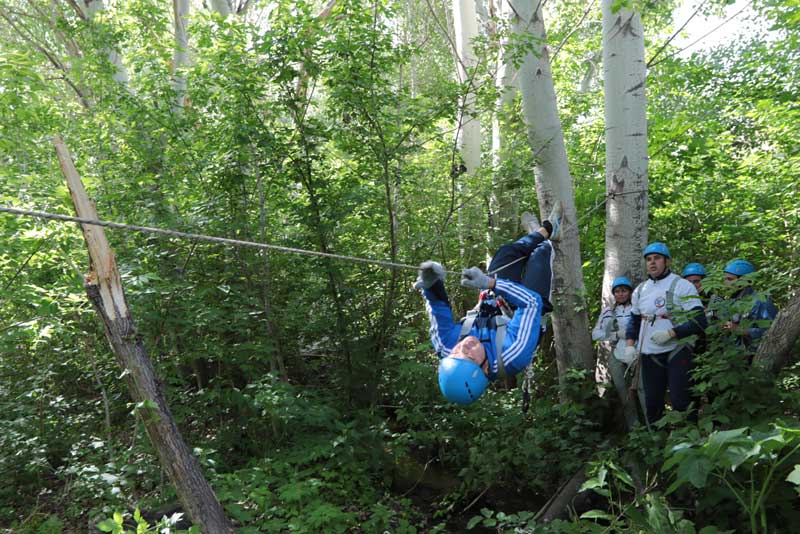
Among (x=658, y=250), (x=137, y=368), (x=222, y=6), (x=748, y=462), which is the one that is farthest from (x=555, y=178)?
(x=222, y=6)

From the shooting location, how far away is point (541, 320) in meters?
3.65

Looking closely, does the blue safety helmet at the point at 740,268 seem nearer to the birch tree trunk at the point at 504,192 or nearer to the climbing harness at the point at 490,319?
the climbing harness at the point at 490,319

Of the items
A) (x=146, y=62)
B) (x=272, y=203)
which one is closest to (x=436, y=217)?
(x=272, y=203)

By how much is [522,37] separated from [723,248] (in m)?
3.09

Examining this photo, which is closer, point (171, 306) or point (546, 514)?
point (546, 514)

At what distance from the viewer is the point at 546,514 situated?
4062mm

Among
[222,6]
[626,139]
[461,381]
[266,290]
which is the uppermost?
[222,6]

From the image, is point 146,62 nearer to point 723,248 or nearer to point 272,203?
point 272,203

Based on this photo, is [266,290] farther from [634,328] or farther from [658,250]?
[658,250]

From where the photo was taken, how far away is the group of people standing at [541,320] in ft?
10.6

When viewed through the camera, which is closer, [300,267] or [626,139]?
[626,139]

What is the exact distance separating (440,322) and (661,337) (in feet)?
6.01

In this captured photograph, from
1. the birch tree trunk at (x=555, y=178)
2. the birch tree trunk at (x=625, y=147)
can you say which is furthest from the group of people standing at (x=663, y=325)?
the birch tree trunk at (x=555, y=178)

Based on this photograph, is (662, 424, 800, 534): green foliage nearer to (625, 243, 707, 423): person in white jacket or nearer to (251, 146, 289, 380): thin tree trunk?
(625, 243, 707, 423): person in white jacket
